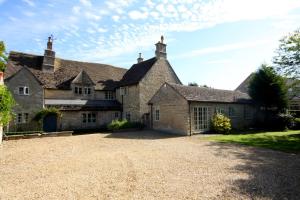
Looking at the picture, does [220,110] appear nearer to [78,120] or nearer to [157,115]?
[157,115]

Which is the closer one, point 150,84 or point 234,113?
point 234,113

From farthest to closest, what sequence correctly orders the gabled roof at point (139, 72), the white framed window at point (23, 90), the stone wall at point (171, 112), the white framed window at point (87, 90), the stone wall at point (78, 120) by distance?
the white framed window at point (87, 90), the gabled roof at point (139, 72), the stone wall at point (78, 120), the white framed window at point (23, 90), the stone wall at point (171, 112)

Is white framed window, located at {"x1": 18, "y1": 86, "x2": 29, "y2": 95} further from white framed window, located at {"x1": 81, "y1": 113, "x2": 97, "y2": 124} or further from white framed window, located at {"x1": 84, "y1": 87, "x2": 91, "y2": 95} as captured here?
white framed window, located at {"x1": 84, "y1": 87, "x2": 91, "y2": 95}

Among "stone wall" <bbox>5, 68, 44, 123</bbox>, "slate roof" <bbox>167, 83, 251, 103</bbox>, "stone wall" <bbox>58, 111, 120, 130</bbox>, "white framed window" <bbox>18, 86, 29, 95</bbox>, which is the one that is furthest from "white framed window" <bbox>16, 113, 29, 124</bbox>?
"slate roof" <bbox>167, 83, 251, 103</bbox>

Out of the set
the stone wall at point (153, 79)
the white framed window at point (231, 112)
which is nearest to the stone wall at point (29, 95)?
the stone wall at point (153, 79)

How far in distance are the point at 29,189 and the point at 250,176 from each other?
7.94 meters

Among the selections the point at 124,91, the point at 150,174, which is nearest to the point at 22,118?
the point at 124,91

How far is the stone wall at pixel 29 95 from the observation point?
78.0ft

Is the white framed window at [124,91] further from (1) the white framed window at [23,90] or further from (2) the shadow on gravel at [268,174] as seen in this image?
(2) the shadow on gravel at [268,174]

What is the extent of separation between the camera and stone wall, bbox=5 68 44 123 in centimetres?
2378

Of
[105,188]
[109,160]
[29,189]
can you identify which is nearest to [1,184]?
[29,189]

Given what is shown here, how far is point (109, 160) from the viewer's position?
11031mm

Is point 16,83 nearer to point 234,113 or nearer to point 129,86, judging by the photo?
point 129,86

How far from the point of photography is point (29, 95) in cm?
2456
